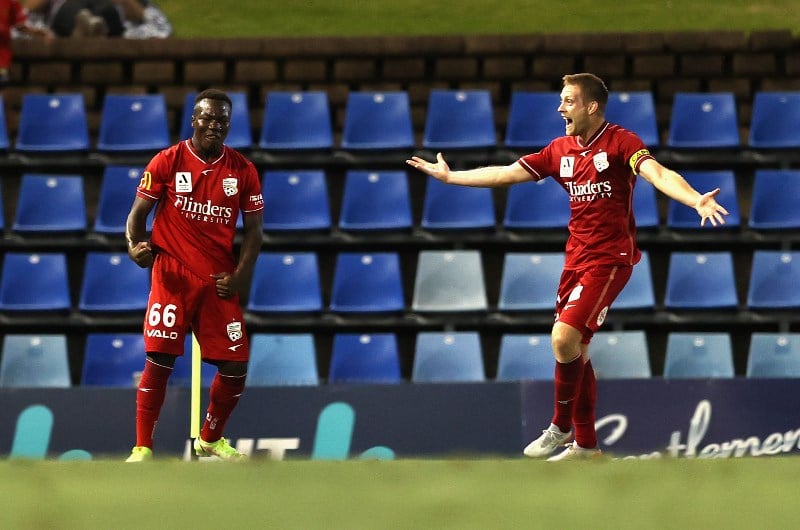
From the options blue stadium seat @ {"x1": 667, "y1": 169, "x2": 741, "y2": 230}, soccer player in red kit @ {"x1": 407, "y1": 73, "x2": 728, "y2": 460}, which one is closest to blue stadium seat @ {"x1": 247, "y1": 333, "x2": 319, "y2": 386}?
blue stadium seat @ {"x1": 667, "y1": 169, "x2": 741, "y2": 230}

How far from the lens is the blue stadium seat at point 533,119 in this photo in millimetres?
10352

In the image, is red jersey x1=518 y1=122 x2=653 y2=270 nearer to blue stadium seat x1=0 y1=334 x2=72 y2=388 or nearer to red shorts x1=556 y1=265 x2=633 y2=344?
red shorts x1=556 y1=265 x2=633 y2=344

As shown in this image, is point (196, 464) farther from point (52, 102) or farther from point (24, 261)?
point (52, 102)

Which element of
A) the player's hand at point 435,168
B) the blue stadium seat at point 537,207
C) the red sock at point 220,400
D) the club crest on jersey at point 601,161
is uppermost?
the club crest on jersey at point 601,161

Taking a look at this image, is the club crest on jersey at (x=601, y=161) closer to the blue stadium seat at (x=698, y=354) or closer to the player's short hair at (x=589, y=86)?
the player's short hair at (x=589, y=86)

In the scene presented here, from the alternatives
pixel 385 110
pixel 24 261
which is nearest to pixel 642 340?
pixel 385 110

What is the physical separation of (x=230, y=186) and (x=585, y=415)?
202cm

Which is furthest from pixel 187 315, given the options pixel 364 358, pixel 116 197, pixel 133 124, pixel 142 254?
pixel 133 124

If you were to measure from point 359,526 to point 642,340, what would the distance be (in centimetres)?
667

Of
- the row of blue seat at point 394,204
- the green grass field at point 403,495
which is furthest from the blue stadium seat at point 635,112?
the green grass field at point 403,495

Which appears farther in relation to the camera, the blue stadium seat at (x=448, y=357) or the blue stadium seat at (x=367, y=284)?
the blue stadium seat at (x=367, y=284)

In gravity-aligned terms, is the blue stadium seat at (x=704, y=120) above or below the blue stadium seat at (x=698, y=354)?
above

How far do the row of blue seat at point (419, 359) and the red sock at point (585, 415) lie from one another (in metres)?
2.91

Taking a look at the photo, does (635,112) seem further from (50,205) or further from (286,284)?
(50,205)
